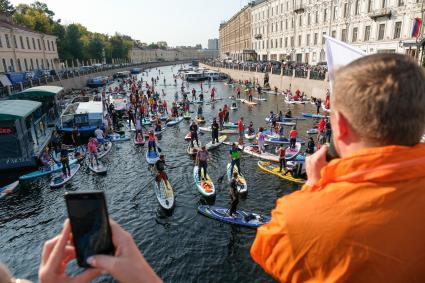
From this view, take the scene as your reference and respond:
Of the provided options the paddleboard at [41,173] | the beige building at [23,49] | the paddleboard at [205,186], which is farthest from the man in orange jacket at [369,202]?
the beige building at [23,49]

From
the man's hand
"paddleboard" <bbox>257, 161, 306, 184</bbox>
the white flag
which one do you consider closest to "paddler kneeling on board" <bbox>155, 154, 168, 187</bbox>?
Answer: "paddleboard" <bbox>257, 161, 306, 184</bbox>

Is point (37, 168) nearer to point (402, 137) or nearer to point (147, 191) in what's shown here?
point (147, 191)

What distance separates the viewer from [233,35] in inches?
5084

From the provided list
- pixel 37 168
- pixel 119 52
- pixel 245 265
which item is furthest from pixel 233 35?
pixel 245 265

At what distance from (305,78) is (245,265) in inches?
1585

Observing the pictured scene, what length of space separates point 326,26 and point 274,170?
4747 cm

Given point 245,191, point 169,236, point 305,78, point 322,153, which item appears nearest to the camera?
point 322,153

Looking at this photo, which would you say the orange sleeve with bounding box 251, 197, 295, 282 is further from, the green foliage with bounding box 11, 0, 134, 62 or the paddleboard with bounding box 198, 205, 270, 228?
the green foliage with bounding box 11, 0, 134, 62

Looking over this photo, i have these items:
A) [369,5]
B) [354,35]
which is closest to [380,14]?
[369,5]

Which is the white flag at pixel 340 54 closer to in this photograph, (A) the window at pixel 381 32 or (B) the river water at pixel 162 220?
(B) the river water at pixel 162 220

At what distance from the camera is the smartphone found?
59.4 inches

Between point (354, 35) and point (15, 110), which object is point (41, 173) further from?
point (354, 35)

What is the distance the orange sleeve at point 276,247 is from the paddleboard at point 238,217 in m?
12.2

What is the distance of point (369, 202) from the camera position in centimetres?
132
